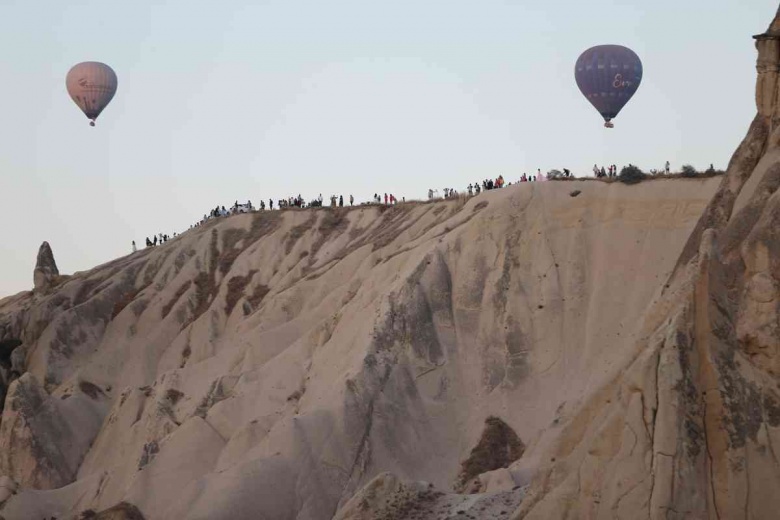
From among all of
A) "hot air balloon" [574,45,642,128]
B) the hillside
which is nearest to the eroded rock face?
the hillside

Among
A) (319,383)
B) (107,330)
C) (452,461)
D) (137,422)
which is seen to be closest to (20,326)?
(107,330)

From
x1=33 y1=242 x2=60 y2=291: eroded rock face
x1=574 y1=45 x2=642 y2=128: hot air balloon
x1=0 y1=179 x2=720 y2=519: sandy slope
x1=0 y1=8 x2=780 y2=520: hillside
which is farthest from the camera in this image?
x1=33 y1=242 x2=60 y2=291: eroded rock face

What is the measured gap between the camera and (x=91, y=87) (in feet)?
271

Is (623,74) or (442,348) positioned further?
(623,74)

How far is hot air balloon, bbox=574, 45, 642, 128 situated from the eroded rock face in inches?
1115

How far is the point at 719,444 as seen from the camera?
2988 cm

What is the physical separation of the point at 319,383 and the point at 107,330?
22940 mm

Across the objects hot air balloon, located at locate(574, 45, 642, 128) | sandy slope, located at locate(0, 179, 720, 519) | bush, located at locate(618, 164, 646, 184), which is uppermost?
hot air balloon, located at locate(574, 45, 642, 128)

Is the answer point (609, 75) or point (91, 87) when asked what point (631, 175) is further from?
point (91, 87)

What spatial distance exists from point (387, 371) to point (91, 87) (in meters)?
35.3

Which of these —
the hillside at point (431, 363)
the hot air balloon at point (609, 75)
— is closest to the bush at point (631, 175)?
the hillside at point (431, 363)

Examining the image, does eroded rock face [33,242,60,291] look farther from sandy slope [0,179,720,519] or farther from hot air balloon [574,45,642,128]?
hot air balloon [574,45,642,128]

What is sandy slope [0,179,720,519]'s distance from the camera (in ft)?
162

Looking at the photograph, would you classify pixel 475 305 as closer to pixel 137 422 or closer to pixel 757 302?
pixel 137 422
